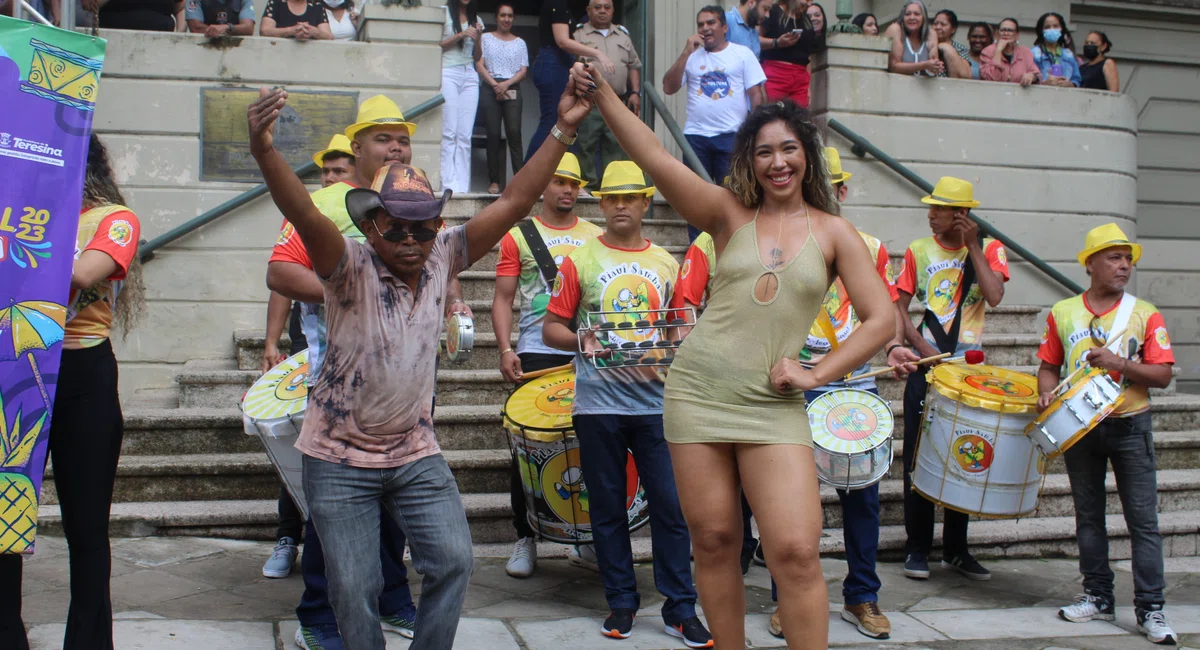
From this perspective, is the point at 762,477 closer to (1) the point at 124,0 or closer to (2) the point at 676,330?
(2) the point at 676,330

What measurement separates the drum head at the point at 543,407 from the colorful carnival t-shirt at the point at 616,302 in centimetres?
26

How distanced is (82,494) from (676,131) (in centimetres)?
699

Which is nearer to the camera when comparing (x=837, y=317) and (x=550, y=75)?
(x=837, y=317)

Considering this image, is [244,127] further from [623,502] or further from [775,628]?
[775,628]

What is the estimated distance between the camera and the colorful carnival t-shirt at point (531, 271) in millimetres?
6539

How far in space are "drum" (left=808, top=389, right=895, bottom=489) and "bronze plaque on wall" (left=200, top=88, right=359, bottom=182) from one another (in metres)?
5.07

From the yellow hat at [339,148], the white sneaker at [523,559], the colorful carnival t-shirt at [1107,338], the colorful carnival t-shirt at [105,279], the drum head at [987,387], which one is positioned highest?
the yellow hat at [339,148]

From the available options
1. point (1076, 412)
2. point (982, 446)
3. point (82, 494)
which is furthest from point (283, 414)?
point (1076, 412)

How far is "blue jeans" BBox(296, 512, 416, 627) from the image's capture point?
15.7ft

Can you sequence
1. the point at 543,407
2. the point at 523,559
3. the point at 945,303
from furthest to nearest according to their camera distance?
1. the point at 945,303
2. the point at 523,559
3. the point at 543,407

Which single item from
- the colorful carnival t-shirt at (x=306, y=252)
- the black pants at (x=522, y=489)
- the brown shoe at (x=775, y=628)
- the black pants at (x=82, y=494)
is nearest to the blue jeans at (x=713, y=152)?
the black pants at (x=522, y=489)

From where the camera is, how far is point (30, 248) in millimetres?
3889

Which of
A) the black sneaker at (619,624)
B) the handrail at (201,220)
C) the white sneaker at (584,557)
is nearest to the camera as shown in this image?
the black sneaker at (619,624)

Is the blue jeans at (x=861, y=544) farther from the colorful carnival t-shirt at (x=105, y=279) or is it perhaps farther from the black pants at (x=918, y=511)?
the colorful carnival t-shirt at (x=105, y=279)
